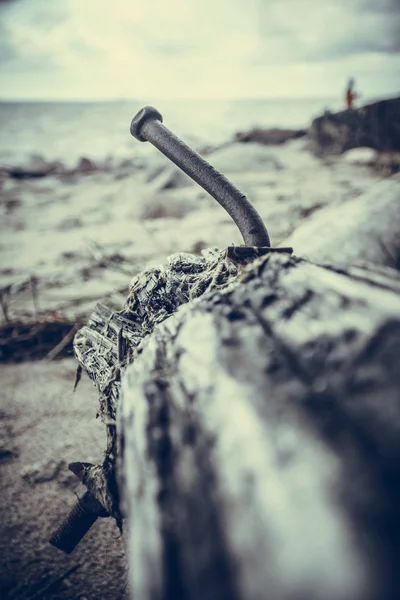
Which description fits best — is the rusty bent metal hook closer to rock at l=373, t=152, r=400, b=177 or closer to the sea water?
rock at l=373, t=152, r=400, b=177

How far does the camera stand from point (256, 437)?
69 centimetres

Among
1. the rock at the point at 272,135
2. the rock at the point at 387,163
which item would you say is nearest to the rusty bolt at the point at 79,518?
the rock at the point at 387,163

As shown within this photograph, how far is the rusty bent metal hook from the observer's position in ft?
4.65

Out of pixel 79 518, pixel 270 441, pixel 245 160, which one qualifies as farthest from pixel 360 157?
pixel 270 441

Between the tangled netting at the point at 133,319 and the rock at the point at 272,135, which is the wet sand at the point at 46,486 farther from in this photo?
the rock at the point at 272,135

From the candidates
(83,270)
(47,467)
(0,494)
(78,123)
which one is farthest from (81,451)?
(78,123)

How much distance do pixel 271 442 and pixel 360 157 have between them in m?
Result: 11.5

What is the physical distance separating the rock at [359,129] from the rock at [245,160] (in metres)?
1.56

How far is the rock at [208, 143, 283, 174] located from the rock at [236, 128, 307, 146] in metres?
3.22

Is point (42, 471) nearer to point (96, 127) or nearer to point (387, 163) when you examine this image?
point (387, 163)

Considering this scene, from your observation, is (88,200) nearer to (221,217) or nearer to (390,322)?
(221,217)

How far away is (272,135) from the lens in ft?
49.2

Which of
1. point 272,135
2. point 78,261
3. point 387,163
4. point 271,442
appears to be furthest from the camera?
point 272,135

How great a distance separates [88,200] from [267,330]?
9.48m
